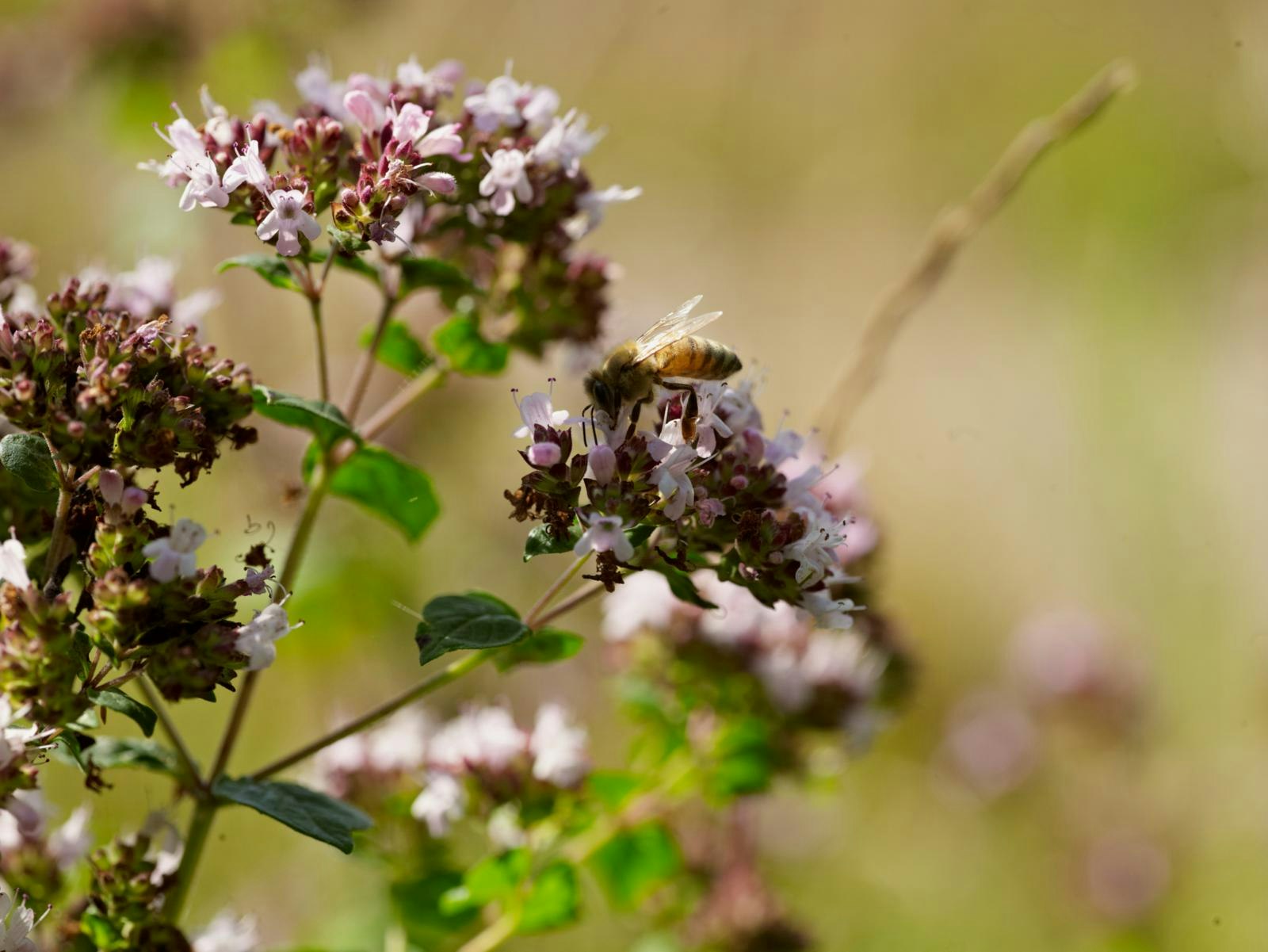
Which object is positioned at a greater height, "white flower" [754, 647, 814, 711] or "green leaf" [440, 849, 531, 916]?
"white flower" [754, 647, 814, 711]

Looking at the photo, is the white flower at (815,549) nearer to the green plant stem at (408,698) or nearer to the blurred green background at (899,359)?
the green plant stem at (408,698)

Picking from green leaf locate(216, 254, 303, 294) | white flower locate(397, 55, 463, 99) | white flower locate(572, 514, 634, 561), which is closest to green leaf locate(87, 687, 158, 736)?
white flower locate(572, 514, 634, 561)

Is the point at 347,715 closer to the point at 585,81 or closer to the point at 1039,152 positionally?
the point at 1039,152

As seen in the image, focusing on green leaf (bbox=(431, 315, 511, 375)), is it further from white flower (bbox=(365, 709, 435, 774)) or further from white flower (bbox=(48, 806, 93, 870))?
white flower (bbox=(48, 806, 93, 870))

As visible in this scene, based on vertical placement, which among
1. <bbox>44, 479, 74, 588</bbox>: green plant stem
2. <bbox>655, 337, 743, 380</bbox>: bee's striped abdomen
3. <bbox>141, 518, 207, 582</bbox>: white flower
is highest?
<bbox>655, 337, 743, 380</bbox>: bee's striped abdomen

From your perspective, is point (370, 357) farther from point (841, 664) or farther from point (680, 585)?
point (841, 664)

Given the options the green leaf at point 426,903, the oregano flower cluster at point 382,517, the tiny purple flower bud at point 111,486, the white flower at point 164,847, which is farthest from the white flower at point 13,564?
the green leaf at point 426,903
